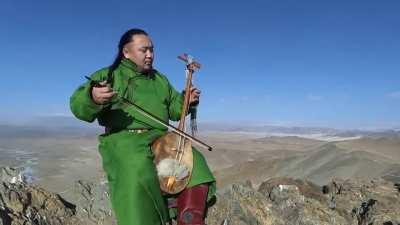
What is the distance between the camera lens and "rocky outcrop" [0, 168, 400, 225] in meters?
Result: 5.95

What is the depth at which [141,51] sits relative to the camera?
4.51 meters

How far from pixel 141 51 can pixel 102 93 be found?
738mm

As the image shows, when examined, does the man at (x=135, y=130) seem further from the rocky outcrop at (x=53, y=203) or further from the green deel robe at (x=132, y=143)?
the rocky outcrop at (x=53, y=203)

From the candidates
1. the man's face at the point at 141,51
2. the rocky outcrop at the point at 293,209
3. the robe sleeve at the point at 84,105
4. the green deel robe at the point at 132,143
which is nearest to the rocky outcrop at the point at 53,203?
the rocky outcrop at the point at 293,209

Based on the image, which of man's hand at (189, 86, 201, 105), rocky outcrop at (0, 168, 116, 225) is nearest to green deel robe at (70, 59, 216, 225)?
man's hand at (189, 86, 201, 105)

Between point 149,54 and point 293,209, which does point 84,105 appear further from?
point 293,209

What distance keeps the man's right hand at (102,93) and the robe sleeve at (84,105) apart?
0.04 m

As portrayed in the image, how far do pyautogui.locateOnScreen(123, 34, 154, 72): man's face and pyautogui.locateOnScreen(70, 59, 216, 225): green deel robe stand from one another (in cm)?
5

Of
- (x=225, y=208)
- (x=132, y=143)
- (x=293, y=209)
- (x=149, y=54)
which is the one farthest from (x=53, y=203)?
(x=293, y=209)

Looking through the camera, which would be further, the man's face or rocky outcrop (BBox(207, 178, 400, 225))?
rocky outcrop (BBox(207, 178, 400, 225))

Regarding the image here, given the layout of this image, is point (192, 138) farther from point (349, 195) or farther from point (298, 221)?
point (349, 195)

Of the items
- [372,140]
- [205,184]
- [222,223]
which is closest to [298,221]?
[222,223]

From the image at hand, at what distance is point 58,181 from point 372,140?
55.1 feet

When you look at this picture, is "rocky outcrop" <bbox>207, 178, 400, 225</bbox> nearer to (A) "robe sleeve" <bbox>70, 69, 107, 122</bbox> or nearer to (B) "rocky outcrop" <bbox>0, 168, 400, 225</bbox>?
(B) "rocky outcrop" <bbox>0, 168, 400, 225</bbox>
